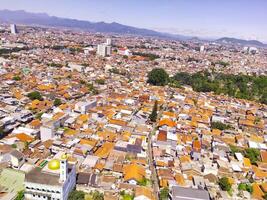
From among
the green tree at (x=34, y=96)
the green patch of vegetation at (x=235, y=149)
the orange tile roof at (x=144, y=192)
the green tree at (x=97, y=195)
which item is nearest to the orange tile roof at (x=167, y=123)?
the green patch of vegetation at (x=235, y=149)

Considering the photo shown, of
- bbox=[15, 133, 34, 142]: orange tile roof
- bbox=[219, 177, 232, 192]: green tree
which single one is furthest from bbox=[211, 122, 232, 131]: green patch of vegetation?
bbox=[15, 133, 34, 142]: orange tile roof

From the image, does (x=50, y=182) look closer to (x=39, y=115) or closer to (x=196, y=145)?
(x=196, y=145)

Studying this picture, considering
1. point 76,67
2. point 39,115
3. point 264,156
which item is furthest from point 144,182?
point 76,67

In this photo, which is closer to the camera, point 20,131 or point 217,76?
point 20,131

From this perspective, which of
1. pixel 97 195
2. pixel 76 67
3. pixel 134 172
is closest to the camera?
pixel 97 195

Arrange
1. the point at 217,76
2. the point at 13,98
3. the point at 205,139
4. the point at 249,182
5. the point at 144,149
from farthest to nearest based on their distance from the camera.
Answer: the point at 217,76 → the point at 13,98 → the point at 205,139 → the point at 144,149 → the point at 249,182

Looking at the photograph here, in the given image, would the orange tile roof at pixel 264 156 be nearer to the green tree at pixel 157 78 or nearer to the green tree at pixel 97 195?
the green tree at pixel 97 195

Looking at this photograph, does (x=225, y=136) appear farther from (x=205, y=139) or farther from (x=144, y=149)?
(x=144, y=149)

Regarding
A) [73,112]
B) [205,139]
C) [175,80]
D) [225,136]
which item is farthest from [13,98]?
[175,80]

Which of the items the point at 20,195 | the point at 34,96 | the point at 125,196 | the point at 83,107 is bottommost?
the point at 125,196
